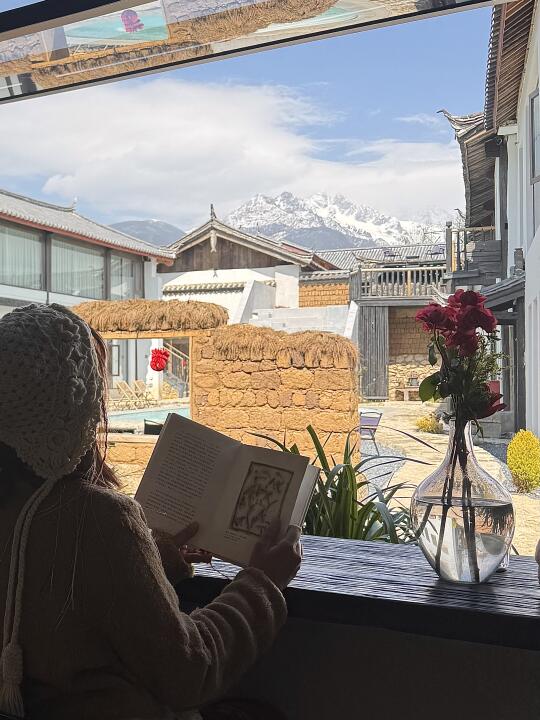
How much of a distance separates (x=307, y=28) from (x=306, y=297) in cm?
1269

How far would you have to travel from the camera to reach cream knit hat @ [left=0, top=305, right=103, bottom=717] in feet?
2.07

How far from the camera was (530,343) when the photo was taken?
5730 mm

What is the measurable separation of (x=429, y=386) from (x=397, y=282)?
11.7m

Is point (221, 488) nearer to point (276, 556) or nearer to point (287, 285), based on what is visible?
point (276, 556)

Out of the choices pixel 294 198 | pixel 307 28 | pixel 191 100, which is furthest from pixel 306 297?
pixel 294 198

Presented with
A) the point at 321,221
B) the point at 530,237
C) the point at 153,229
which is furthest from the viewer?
the point at 153,229

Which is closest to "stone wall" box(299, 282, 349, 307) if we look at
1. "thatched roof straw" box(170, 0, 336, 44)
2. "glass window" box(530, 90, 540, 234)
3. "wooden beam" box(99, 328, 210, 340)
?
"wooden beam" box(99, 328, 210, 340)

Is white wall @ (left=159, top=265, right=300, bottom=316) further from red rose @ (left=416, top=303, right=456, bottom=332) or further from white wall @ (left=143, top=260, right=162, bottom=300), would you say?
red rose @ (left=416, top=303, right=456, bottom=332)

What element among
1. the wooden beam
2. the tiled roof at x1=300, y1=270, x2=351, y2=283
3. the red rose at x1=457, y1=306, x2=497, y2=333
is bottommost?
the red rose at x1=457, y1=306, x2=497, y2=333

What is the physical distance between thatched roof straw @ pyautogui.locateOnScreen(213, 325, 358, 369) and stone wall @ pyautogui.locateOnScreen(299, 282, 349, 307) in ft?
23.5

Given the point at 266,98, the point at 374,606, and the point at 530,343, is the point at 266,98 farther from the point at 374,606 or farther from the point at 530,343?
the point at 374,606

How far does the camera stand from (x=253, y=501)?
794mm

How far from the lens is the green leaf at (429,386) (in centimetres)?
91

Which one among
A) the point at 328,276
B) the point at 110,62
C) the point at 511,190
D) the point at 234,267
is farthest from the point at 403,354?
the point at 110,62
